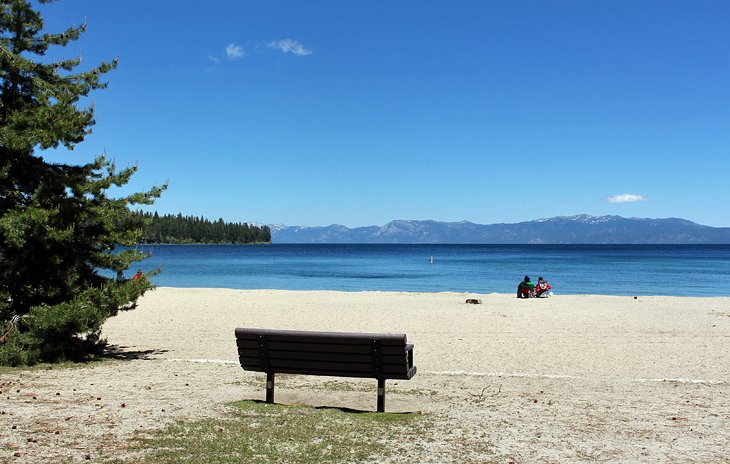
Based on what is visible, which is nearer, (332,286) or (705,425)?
(705,425)

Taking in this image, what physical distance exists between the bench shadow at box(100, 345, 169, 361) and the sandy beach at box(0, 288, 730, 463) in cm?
7

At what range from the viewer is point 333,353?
297 inches

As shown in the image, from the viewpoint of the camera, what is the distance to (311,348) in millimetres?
7602

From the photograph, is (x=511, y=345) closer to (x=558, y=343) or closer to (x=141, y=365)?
(x=558, y=343)

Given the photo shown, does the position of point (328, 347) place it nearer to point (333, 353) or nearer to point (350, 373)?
point (333, 353)

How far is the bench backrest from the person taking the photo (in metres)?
7.43

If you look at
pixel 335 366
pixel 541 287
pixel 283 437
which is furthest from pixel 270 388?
pixel 541 287

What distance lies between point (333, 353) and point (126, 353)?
703cm

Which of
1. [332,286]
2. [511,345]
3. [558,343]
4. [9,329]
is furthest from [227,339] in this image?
[332,286]

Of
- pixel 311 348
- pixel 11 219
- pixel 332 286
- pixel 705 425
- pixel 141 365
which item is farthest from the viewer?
pixel 332 286

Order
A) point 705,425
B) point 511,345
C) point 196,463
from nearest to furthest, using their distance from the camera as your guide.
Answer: point 196,463 < point 705,425 < point 511,345

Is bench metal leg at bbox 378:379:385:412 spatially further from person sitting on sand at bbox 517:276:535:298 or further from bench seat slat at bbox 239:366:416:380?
person sitting on sand at bbox 517:276:535:298

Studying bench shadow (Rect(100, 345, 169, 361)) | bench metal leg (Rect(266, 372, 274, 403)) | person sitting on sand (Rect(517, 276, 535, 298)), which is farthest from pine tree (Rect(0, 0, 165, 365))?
person sitting on sand (Rect(517, 276, 535, 298))

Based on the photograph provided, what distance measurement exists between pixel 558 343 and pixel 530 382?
5480 millimetres
